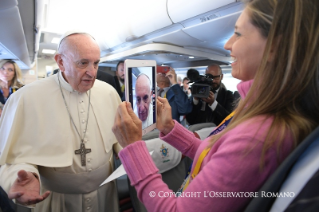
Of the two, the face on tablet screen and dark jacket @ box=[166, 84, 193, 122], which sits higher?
the face on tablet screen

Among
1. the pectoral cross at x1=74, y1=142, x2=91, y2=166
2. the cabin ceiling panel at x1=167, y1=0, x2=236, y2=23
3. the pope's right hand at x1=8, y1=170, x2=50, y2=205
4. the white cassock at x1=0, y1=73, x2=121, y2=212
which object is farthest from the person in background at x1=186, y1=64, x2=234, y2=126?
the pope's right hand at x1=8, y1=170, x2=50, y2=205

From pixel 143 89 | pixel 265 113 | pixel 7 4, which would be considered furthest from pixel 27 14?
pixel 265 113

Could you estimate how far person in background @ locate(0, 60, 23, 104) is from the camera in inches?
137

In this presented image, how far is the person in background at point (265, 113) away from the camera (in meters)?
0.52

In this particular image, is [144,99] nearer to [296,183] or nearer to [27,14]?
[296,183]

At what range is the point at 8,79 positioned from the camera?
11.6 feet

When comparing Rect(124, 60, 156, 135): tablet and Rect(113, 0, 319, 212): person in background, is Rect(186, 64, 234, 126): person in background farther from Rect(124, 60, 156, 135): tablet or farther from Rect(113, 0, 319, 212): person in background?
Rect(113, 0, 319, 212): person in background

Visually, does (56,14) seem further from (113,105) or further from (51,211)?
(51,211)

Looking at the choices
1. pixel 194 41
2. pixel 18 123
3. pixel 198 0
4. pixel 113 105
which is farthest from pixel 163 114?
pixel 194 41

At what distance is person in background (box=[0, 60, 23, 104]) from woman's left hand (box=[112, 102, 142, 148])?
A: 3.78 meters

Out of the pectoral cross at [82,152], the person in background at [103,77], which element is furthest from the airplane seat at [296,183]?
the person in background at [103,77]

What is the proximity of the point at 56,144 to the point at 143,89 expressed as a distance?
0.73 metres

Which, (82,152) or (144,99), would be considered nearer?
(144,99)

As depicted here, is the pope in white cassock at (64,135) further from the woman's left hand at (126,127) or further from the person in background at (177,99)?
the person in background at (177,99)
